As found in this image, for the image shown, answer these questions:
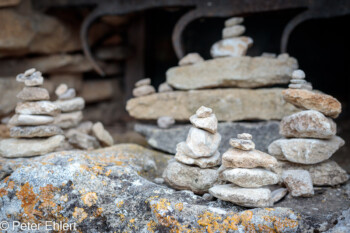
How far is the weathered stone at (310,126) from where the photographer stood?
7.61ft

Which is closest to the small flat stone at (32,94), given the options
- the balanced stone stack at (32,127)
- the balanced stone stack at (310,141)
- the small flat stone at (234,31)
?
the balanced stone stack at (32,127)

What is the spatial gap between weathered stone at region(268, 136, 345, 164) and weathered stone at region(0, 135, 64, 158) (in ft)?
5.68

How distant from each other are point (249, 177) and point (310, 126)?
0.61 meters

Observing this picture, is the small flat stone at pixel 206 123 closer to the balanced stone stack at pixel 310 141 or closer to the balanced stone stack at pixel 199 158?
the balanced stone stack at pixel 199 158

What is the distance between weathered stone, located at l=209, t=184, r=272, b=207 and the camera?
2.00 m

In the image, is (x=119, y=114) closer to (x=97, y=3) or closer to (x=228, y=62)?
(x=97, y=3)

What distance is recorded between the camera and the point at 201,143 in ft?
7.43

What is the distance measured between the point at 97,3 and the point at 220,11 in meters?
1.38

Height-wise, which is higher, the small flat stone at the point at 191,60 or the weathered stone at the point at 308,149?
the small flat stone at the point at 191,60

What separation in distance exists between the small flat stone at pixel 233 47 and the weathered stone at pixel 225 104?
328 mm

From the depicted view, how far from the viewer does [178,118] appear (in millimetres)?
3238

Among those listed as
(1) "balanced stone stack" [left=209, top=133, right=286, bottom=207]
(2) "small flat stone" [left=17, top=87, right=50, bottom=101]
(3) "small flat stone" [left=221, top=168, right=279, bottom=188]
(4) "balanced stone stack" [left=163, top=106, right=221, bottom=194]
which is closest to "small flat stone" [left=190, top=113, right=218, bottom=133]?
(4) "balanced stone stack" [left=163, top=106, right=221, bottom=194]

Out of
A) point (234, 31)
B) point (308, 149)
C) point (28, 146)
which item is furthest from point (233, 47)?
point (28, 146)

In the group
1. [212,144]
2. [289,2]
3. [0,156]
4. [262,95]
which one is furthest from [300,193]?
[0,156]
